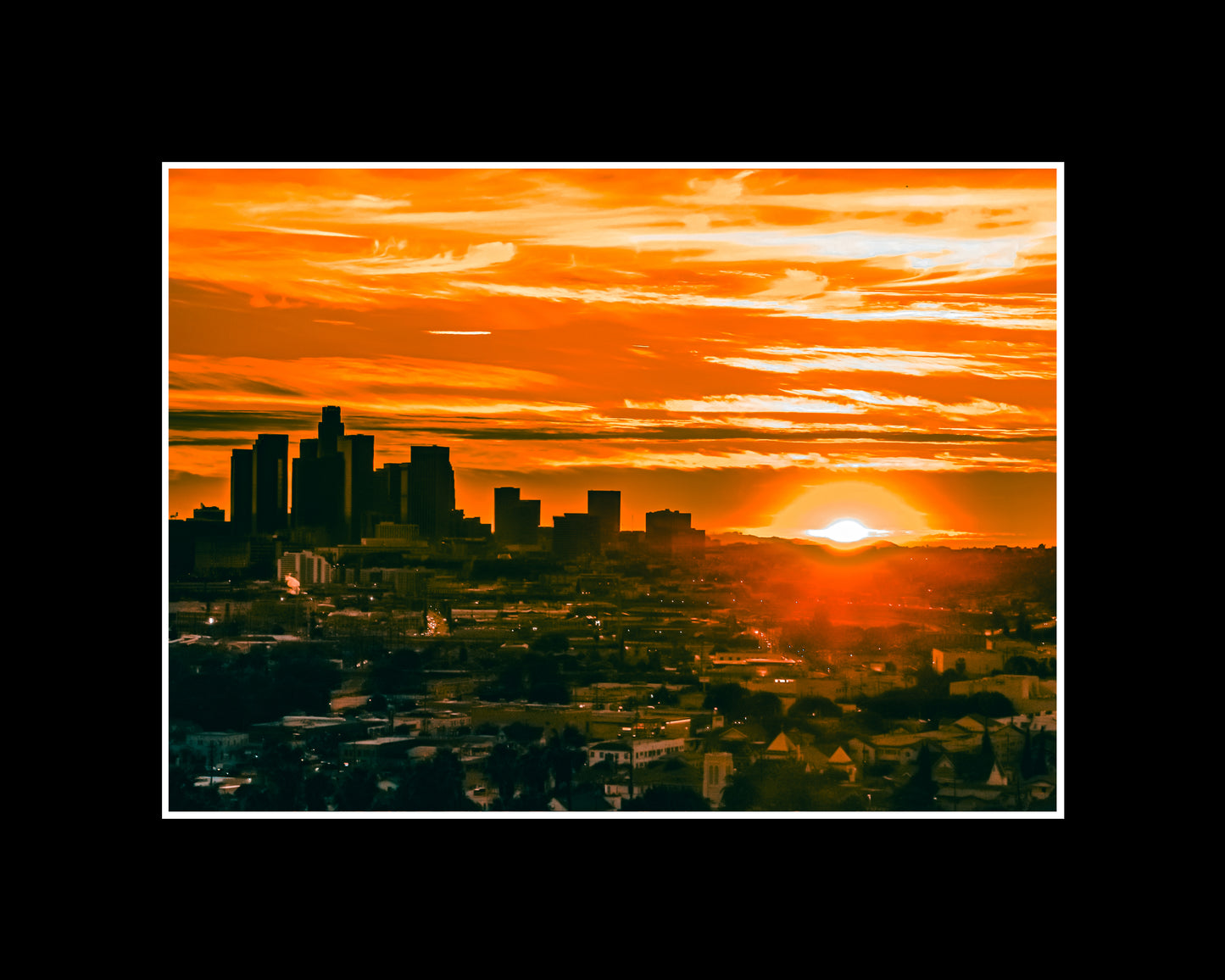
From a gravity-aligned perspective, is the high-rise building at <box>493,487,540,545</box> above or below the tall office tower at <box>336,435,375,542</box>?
below

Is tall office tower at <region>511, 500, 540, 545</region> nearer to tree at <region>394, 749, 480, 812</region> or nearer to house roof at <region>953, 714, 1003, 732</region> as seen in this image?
tree at <region>394, 749, 480, 812</region>

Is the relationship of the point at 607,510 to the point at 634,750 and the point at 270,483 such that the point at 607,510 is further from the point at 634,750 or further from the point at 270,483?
the point at 270,483

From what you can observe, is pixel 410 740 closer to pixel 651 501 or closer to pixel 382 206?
pixel 651 501

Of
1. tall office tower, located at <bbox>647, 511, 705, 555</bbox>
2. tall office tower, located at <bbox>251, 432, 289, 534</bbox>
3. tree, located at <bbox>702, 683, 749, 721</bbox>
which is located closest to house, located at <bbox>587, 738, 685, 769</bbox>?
tree, located at <bbox>702, 683, 749, 721</bbox>

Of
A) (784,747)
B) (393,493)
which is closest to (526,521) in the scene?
(393,493)
